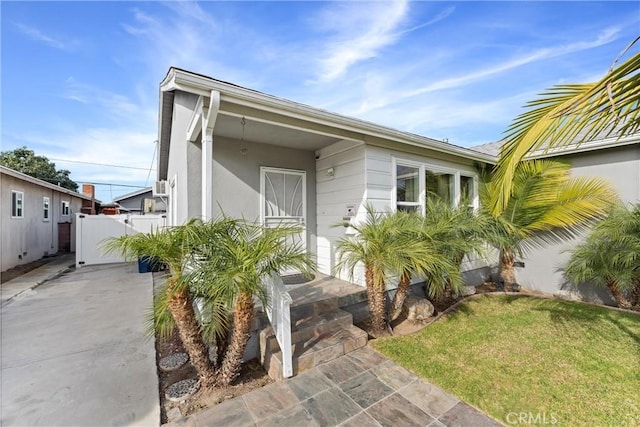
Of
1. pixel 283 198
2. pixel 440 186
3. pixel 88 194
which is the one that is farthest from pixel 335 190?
pixel 88 194

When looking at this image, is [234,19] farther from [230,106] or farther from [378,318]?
[378,318]

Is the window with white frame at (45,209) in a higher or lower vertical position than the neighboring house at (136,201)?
lower

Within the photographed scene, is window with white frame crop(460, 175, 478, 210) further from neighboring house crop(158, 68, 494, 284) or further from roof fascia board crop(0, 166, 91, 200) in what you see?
roof fascia board crop(0, 166, 91, 200)

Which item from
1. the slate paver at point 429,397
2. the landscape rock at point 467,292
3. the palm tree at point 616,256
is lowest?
the slate paver at point 429,397

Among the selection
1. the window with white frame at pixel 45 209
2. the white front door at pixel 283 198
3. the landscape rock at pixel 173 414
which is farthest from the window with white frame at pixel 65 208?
the landscape rock at pixel 173 414

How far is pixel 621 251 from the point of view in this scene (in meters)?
4.97

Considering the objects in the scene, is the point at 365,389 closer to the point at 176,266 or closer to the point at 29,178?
the point at 176,266

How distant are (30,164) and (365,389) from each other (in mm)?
36586

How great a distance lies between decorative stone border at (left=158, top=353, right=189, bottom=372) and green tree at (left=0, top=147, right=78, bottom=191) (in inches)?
1287

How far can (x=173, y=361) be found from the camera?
339 centimetres

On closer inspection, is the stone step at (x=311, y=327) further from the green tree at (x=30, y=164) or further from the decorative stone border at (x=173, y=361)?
the green tree at (x=30, y=164)

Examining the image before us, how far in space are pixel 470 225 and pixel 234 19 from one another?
6.77m

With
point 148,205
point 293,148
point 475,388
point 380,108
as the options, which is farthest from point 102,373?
point 148,205

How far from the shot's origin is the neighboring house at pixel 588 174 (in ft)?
18.2
